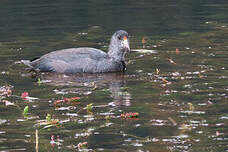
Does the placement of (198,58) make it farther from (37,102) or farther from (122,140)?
(122,140)

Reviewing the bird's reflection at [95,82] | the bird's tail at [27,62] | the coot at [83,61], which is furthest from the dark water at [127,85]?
the coot at [83,61]

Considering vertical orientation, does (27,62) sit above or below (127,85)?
above

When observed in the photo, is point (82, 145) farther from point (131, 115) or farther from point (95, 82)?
point (95, 82)

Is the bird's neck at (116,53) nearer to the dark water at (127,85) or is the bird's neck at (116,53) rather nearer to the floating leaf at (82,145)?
the dark water at (127,85)

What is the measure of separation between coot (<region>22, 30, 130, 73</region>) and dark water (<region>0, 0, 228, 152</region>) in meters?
0.37

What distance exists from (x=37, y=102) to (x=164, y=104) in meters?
2.62

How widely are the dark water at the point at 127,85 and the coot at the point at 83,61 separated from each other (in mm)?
369

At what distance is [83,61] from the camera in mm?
15852

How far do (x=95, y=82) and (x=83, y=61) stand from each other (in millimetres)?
1478

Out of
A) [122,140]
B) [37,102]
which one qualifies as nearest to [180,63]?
[37,102]

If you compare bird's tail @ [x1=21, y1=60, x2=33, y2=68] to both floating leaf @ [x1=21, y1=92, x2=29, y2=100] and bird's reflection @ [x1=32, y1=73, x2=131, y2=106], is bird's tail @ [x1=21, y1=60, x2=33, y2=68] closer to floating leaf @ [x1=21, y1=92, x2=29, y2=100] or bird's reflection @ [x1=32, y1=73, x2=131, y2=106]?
bird's reflection @ [x1=32, y1=73, x2=131, y2=106]

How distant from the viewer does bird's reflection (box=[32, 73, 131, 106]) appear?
12.8m

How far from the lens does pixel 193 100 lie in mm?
11977

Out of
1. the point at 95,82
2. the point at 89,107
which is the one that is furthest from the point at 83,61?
the point at 89,107
